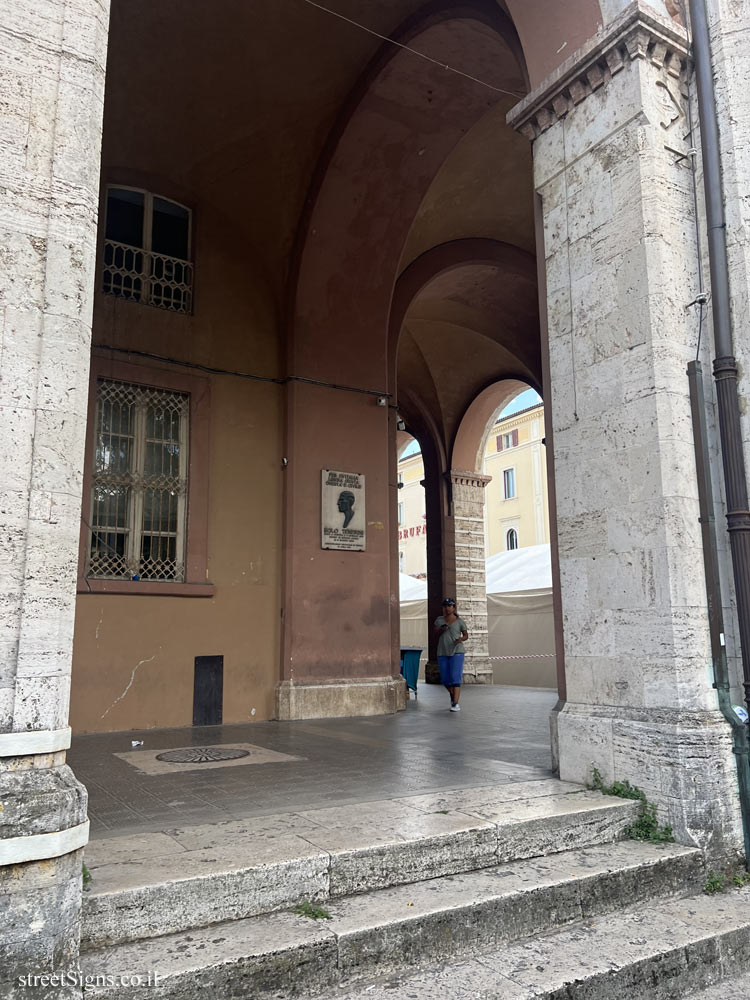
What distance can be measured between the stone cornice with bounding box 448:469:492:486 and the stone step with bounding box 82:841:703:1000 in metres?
12.8

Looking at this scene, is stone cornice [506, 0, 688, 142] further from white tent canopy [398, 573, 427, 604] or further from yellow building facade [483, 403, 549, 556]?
yellow building facade [483, 403, 549, 556]

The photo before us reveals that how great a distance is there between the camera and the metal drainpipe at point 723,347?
15.0 feet

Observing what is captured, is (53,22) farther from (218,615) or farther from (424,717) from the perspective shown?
(424,717)

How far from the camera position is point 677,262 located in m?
4.89

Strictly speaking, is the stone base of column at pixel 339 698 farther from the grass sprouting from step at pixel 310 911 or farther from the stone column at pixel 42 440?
the stone column at pixel 42 440

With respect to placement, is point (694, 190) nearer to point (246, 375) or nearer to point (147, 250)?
point (246, 375)

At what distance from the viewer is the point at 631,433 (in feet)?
15.7

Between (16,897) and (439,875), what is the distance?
6.07ft

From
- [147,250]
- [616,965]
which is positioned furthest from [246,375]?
[616,965]

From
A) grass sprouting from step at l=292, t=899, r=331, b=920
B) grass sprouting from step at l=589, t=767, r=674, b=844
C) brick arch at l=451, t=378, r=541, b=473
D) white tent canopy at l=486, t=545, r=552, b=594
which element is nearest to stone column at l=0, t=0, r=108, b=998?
grass sprouting from step at l=292, t=899, r=331, b=920

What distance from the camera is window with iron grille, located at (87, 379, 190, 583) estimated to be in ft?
26.7

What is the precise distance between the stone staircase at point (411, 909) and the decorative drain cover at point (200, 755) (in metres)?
2.19

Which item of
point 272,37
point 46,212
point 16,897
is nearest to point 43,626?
point 16,897

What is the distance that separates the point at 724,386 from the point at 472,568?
11890 millimetres
